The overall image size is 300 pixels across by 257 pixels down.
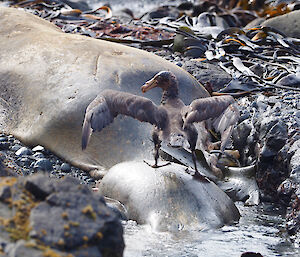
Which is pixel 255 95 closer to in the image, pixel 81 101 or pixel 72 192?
pixel 81 101

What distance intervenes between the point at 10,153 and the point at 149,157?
1199mm

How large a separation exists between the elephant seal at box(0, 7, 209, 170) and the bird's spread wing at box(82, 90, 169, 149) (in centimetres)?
81

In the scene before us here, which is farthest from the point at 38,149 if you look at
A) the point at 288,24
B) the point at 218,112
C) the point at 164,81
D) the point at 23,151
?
the point at 288,24

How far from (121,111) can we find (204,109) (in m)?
0.62

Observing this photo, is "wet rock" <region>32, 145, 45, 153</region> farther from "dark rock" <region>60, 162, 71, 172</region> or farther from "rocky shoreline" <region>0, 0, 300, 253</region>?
"dark rock" <region>60, 162, 71, 172</region>

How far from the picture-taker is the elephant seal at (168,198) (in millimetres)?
4195

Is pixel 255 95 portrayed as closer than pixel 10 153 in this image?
No

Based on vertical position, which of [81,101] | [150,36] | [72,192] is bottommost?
[150,36]

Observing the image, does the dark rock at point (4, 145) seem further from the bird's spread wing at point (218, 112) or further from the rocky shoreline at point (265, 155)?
the bird's spread wing at point (218, 112)

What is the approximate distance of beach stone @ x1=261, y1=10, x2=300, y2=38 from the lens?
28.7 ft

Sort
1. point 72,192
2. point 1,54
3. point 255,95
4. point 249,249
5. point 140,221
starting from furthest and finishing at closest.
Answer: point 255,95
point 1,54
point 140,221
point 249,249
point 72,192

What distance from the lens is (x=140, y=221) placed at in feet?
13.9

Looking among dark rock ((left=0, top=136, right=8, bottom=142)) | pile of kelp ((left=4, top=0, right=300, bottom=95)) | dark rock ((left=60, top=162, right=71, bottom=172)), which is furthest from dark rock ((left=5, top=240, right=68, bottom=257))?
pile of kelp ((left=4, top=0, right=300, bottom=95))

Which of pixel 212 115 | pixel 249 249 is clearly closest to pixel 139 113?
pixel 212 115
